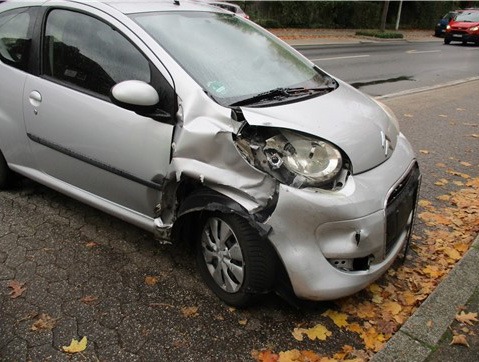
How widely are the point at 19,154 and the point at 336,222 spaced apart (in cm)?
254

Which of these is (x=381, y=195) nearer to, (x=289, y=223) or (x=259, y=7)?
(x=289, y=223)

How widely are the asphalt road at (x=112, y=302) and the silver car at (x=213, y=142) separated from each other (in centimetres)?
21

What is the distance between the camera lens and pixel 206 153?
8.84 ft

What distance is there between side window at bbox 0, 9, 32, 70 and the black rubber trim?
1.83 ft

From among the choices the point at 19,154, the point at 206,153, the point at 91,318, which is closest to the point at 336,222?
the point at 206,153

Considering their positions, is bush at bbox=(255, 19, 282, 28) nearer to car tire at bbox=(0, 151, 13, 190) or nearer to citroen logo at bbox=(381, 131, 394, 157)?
car tire at bbox=(0, 151, 13, 190)

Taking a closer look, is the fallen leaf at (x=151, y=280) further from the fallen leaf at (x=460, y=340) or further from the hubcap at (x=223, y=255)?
the fallen leaf at (x=460, y=340)


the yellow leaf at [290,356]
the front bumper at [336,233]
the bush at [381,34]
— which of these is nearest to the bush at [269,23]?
the bush at [381,34]

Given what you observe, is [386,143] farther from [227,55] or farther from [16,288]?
[16,288]

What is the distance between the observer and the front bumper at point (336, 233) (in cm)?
250

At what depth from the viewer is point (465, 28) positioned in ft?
79.4

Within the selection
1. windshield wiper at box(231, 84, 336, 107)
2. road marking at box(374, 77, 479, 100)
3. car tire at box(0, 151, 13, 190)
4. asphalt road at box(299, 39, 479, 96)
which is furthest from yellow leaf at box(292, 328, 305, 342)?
asphalt road at box(299, 39, 479, 96)

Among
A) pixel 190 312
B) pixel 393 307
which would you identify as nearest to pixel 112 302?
pixel 190 312

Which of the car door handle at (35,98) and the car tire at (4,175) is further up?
the car door handle at (35,98)
